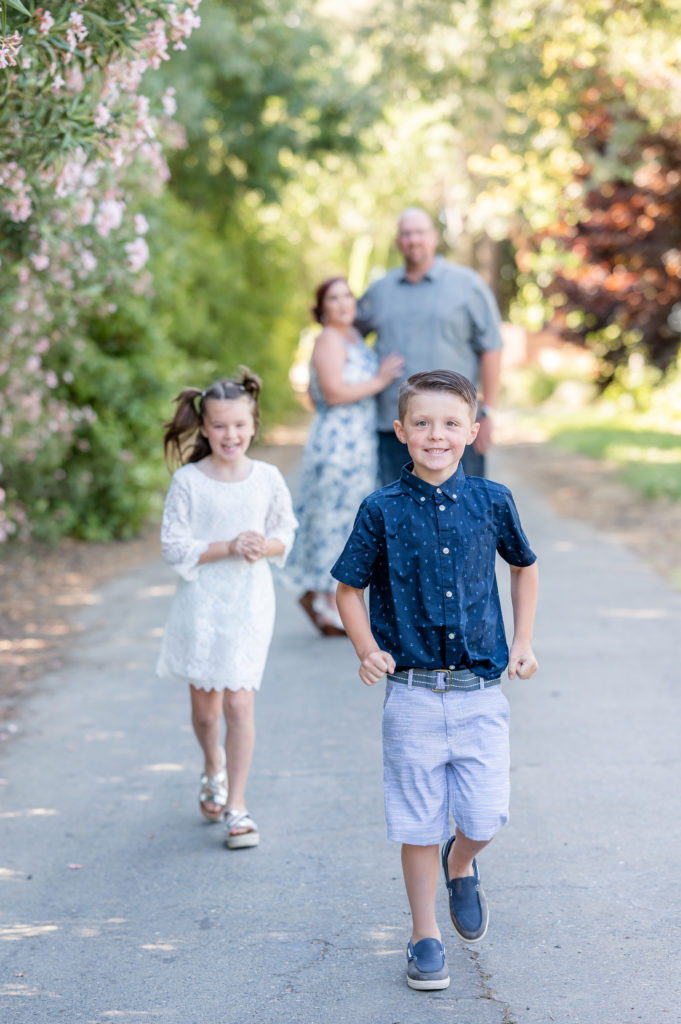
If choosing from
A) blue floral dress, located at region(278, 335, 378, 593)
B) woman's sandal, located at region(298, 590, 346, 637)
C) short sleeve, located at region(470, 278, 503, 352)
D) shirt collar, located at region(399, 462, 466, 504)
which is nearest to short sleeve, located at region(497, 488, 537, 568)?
shirt collar, located at region(399, 462, 466, 504)

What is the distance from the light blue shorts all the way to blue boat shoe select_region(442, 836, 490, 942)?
0.79ft

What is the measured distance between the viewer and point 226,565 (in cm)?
452

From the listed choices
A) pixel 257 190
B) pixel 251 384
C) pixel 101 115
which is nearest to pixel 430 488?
pixel 251 384

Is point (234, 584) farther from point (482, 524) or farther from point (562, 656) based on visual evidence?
point (562, 656)

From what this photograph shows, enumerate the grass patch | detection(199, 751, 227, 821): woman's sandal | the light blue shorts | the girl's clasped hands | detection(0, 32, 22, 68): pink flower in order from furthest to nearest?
the grass patch
detection(199, 751, 227, 821): woman's sandal
the girl's clasped hands
detection(0, 32, 22, 68): pink flower
the light blue shorts

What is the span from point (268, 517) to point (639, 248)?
1498 cm

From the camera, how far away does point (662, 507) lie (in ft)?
40.1

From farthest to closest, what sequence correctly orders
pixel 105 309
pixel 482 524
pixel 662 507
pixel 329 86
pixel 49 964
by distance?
pixel 329 86
pixel 662 507
pixel 105 309
pixel 49 964
pixel 482 524

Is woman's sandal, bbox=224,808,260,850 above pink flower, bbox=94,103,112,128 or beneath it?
beneath

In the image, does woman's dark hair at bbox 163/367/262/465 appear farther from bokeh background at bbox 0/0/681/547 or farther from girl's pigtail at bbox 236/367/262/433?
bokeh background at bbox 0/0/681/547

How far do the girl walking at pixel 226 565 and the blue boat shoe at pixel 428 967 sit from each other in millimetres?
1137

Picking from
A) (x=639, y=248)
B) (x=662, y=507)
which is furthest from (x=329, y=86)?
(x=662, y=507)

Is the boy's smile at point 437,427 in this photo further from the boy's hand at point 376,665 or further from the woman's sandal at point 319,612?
the woman's sandal at point 319,612

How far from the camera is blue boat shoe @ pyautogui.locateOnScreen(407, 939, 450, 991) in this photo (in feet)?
10.9
